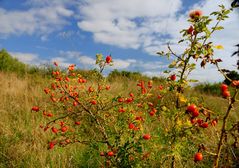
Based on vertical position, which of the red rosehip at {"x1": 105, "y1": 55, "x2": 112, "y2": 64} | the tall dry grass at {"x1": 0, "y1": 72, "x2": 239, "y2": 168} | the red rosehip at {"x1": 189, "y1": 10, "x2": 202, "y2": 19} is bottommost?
the tall dry grass at {"x1": 0, "y1": 72, "x2": 239, "y2": 168}

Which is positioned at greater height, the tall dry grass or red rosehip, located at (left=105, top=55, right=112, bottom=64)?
red rosehip, located at (left=105, top=55, right=112, bottom=64)

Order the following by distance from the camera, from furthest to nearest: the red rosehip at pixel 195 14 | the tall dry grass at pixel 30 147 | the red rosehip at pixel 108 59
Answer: the tall dry grass at pixel 30 147 < the red rosehip at pixel 108 59 < the red rosehip at pixel 195 14

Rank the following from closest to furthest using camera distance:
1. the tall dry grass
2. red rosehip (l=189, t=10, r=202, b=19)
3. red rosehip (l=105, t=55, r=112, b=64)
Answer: red rosehip (l=189, t=10, r=202, b=19) < red rosehip (l=105, t=55, r=112, b=64) < the tall dry grass

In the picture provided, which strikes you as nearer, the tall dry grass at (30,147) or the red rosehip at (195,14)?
the red rosehip at (195,14)

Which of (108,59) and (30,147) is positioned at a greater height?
(108,59)

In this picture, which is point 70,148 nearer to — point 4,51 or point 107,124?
point 107,124

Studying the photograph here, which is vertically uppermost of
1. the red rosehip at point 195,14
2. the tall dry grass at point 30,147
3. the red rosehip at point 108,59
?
the red rosehip at point 195,14

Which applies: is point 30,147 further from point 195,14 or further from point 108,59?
point 195,14

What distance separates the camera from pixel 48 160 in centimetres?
550

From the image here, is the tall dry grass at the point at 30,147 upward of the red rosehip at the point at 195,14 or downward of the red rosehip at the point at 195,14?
downward

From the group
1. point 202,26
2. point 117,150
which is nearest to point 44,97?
point 117,150

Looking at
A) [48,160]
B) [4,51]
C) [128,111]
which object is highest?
[4,51]

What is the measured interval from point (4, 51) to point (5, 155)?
1702cm

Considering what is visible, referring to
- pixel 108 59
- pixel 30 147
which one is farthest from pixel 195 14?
pixel 30 147
